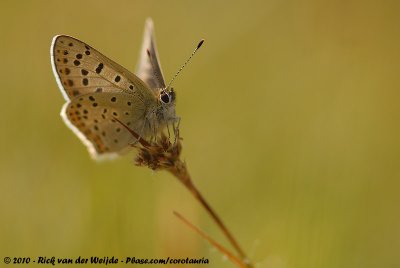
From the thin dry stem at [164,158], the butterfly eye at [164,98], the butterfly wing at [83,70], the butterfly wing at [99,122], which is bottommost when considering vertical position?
the butterfly wing at [99,122]

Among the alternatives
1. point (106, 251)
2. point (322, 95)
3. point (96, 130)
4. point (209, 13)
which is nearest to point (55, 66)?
point (96, 130)

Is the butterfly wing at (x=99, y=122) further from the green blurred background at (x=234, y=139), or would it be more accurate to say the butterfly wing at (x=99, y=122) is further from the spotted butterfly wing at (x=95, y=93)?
the green blurred background at (x=234, y=139)

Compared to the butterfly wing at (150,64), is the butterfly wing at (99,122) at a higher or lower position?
lower

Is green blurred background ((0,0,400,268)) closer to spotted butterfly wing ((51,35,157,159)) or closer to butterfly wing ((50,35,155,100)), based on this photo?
spotted butterfly wing ((51,35,157,159))

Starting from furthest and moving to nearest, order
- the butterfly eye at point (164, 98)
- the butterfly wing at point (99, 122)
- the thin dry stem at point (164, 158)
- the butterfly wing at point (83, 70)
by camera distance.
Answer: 1. the butterfly eye at point (164, 98)
2. the butterfly wing at point (99, 122)
3. the butterfly wing at point (83, 70)
4. the thin dry stem at point (164, 158)

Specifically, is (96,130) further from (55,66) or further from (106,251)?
(106,251)

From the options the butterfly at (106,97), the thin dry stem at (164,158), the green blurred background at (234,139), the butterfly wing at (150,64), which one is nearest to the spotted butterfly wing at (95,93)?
the butterfly at (106,97)

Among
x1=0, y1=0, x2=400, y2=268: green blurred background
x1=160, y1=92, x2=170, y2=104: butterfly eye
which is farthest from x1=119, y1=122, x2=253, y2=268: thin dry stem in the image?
x1=160, y1=92, x2=170, y2=104: butterfly eye

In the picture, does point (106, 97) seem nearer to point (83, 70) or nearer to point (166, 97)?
point (83, 70)
